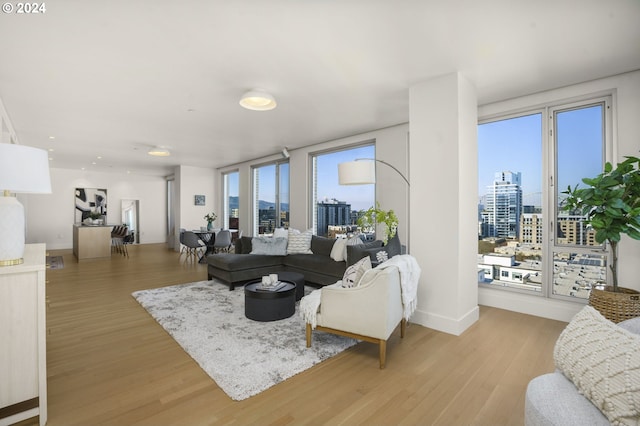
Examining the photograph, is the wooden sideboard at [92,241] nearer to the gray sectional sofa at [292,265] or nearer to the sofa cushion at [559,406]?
the gray sectional sofa at [292,265]

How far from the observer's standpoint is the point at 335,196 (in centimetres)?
680

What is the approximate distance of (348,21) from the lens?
246 cm

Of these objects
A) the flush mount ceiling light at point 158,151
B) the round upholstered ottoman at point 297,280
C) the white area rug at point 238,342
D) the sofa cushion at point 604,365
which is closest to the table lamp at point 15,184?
the white area rug at point 238,342

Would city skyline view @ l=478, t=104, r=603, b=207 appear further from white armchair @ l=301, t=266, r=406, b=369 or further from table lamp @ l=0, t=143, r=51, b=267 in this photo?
table lamp @ l=0, t=143, r=51, b=267

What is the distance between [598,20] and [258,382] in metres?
3.98

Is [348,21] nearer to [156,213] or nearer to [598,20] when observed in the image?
[598,20]

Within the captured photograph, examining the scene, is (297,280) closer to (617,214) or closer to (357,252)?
(357,252)

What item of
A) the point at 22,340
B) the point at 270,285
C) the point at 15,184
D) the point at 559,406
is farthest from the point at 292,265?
the point at 559,406

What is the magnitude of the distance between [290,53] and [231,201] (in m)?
8.17

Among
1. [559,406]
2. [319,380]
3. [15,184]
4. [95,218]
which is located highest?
[15,184]

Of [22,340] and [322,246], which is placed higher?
[322,246]

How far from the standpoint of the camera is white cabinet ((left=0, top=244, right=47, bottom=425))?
1788 mm

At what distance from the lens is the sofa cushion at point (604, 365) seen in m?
1.15

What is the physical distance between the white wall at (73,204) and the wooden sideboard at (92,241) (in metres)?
2.12
